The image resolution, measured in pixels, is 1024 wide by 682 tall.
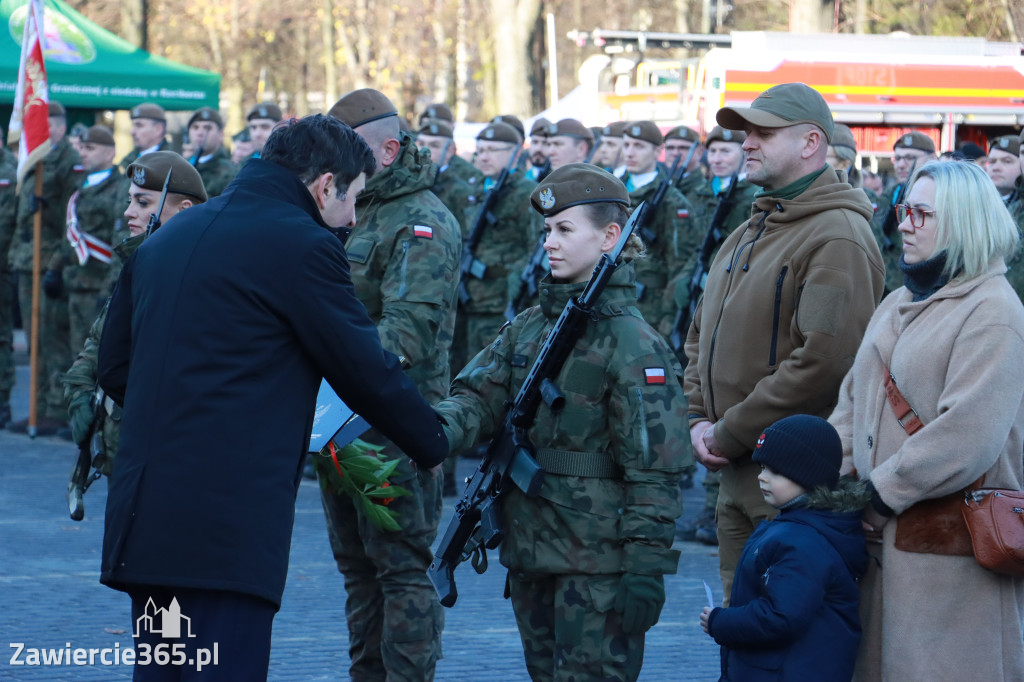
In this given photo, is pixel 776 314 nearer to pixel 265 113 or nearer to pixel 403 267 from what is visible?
pixel 403 267

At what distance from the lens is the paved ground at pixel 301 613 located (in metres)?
5.64

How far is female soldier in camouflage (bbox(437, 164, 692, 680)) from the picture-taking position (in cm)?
380

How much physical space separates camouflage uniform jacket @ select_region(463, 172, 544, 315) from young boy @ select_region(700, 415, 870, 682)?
21.7 ft

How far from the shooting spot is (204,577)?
308cm

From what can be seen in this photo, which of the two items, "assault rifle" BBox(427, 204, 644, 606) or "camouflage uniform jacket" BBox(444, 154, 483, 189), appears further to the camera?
"camouflage uniform jacket" BBox(444, 154, 483, 189)

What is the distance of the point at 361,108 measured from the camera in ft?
16.1

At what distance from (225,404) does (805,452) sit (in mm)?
1661

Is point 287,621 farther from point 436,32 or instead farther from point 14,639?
point 436,32

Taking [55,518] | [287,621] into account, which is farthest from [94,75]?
[287,621]

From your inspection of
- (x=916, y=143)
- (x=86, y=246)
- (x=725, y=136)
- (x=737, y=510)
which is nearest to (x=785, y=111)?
(x=737, y=510)

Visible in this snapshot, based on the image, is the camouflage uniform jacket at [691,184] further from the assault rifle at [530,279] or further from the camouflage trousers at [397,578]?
the camouflage trousers at [397,578]

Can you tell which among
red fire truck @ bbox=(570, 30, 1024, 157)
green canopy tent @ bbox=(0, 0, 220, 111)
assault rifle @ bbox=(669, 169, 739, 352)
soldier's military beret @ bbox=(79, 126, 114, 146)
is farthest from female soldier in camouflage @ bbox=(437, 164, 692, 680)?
red fire truck @ bbox=(570, 30, 1024, 157)

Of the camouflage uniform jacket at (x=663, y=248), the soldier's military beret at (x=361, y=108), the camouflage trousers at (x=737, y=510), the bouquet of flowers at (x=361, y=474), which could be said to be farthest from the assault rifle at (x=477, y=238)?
the bouquet of flowers at (x=361, y=474)

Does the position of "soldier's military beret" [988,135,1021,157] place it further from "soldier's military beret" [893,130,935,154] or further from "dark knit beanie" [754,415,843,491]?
"dark knit beanie" [754,415,843,491]
